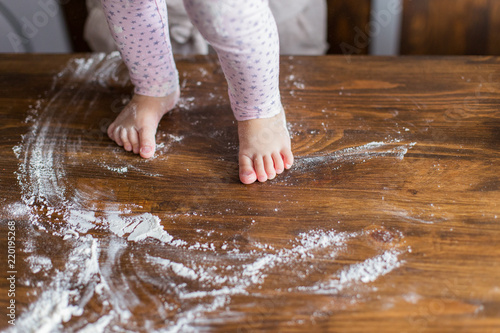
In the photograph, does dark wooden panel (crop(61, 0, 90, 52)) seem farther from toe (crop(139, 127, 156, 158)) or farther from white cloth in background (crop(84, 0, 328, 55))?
toe (crop(139, 127, 156, 158))

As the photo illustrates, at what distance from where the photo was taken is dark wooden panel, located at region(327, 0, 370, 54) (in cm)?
150

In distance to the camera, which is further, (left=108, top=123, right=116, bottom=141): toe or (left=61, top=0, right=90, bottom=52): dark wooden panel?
(left=61, top=0, right=90, bottom=52): dark wooden panel

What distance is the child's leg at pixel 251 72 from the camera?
634 millimetres

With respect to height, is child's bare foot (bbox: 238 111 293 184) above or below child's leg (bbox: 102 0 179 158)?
below

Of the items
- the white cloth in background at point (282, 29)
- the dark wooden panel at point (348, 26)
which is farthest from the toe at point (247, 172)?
the dark wooden panel at point (348, 26)

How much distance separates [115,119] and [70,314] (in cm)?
43

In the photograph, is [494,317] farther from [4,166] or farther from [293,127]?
Result: [4,166]

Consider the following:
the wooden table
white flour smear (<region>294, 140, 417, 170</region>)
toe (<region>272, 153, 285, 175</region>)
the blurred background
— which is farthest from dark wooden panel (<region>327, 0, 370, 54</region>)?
toe (<region>272, 153, 285, 175</region>)

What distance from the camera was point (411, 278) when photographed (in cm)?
60

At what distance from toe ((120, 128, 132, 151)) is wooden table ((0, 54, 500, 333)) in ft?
0.06

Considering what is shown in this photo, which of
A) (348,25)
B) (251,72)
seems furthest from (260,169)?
(348,25)

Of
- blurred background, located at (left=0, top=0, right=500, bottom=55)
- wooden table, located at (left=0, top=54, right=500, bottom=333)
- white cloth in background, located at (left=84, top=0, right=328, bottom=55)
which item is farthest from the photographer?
blurred background, located at (left=0, top=0, right=500, bottom=55)

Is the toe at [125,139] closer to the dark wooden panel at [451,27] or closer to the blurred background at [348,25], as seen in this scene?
the blurred background at [348,25]

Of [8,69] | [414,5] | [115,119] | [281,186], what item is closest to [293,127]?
[281,186]
